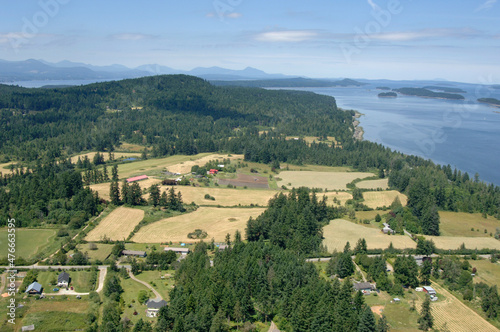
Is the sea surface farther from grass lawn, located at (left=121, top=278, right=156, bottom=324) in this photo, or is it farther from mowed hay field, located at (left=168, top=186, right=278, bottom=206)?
grass lawn, located at (left=121, top=278, right=156, bottom=324)

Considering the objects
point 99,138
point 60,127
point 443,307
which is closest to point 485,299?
point 443,307

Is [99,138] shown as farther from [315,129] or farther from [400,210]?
[400,210]

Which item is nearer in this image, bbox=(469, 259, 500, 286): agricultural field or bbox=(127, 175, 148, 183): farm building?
bbox=(469, 259, 500, 286): agricultural field

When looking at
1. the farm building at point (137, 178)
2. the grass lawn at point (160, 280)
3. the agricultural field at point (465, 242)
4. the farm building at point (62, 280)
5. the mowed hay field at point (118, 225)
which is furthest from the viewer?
the farm building at point (137, 178)

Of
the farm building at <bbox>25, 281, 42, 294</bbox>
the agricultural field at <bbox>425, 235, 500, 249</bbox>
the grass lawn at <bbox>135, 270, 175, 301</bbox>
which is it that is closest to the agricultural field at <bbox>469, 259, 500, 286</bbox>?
the agricultural field at <bbox>425, 235, 500, 249</bbox>

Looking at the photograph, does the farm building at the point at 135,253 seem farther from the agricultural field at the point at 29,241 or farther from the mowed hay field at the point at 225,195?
the mowed hay field at the point at 225,195

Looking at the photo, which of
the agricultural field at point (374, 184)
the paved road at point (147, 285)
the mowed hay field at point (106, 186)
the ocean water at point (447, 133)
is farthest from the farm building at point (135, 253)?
the ocean water at point (447, 133)

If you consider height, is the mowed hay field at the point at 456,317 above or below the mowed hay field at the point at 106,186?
below
